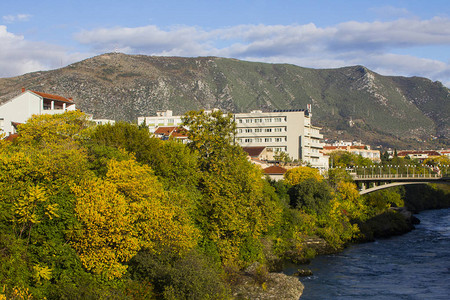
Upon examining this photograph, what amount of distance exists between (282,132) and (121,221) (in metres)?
98.5

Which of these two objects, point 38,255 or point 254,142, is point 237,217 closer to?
point 38,255

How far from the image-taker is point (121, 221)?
33094 millimetres

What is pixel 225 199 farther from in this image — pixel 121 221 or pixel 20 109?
pixel 20 109

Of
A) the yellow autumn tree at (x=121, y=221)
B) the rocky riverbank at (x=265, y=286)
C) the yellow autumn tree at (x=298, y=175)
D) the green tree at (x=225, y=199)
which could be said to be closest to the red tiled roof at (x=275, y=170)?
the yellow autumn tree at (x=298, y=175)

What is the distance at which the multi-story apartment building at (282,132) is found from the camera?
12738 cm

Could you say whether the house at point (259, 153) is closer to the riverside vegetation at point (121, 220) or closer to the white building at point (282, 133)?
the white building at point (282, 133)

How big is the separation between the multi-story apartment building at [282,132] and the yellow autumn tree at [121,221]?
290 feet

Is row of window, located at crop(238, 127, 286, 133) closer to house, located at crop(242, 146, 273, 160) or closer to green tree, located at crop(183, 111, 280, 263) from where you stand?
house, located at crop(242, 146, 273, 160)

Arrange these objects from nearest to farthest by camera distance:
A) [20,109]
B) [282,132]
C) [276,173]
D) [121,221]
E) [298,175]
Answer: [121,221]
[20,109]
[298,175]
[276,173]
[282,132]

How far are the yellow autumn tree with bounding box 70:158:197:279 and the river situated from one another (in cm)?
1292

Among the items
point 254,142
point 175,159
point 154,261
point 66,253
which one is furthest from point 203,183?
point 254,142

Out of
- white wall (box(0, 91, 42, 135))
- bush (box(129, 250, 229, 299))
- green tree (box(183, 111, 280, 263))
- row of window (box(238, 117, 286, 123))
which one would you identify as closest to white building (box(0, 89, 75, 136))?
white wall (box(0, 91, 42, 135))

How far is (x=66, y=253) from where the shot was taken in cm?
3275

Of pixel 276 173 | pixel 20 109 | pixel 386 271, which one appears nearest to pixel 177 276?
pixel 386 271
